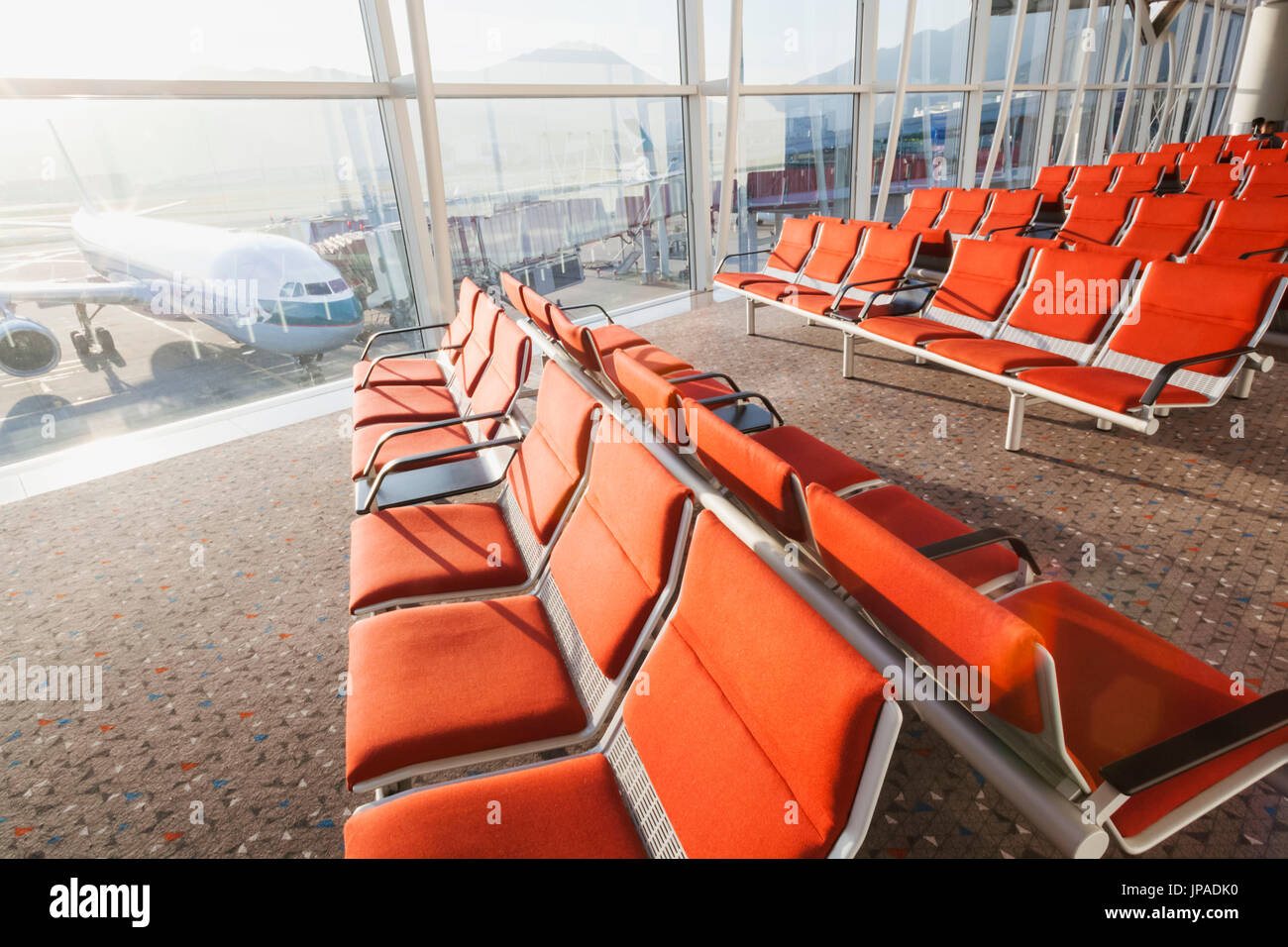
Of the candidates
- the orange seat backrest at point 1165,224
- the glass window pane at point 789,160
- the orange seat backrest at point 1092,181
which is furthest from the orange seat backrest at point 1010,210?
the glass window pane at point 789,160

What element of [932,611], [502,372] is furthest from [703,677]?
[502,372]

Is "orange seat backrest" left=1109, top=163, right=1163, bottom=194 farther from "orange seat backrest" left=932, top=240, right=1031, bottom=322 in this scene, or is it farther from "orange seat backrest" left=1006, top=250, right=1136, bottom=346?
"orange seat backrest" left=1006, top=250, right=1136, bottom=346

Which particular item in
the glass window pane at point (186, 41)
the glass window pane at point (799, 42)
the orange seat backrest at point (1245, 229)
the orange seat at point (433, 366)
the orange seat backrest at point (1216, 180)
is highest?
the glass window pane at point (799, 42)

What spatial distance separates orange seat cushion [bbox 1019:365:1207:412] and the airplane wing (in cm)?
537

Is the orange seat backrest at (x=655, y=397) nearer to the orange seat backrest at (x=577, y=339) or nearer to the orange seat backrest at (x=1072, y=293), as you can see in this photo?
the orange seat backrest at (x=577, y=339)

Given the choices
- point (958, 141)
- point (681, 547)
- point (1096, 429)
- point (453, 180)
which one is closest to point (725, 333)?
point (453, 180)

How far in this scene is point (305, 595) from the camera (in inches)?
109

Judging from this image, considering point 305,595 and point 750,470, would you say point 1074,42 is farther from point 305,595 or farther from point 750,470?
point 305,595

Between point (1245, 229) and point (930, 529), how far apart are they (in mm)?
5137

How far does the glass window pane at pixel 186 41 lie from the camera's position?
3.63 metres

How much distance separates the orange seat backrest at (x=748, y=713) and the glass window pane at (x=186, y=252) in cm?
472

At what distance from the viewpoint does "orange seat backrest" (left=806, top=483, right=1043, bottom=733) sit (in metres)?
0.97

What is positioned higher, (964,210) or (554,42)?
(554,42)
